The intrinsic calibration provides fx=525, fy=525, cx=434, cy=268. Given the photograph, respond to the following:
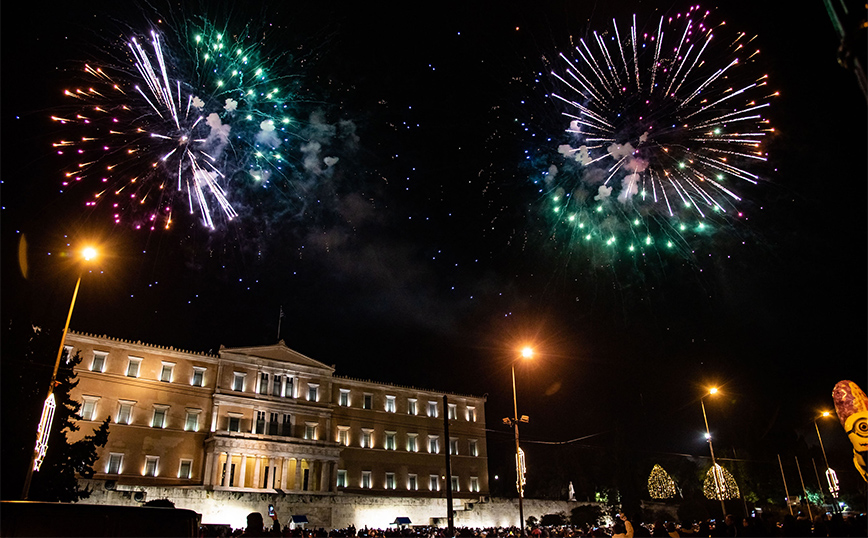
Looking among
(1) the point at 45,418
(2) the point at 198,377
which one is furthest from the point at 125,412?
(1) the point at 45,418

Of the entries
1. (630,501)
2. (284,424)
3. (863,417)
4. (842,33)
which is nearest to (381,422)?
(284,424)

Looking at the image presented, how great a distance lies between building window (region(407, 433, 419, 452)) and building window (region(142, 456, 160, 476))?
20.4 m

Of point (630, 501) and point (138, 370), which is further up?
point (138, 370)

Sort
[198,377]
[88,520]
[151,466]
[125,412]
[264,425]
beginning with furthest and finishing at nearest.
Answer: [264,425]
[198,377]
[125,412]
[151,466]
[88,520]

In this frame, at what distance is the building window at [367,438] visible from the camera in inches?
1797

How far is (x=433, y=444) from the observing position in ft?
161

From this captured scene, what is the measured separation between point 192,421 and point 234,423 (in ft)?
9.98

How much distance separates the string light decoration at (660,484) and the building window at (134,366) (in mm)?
56162

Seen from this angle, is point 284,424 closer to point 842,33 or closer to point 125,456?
point 125,456

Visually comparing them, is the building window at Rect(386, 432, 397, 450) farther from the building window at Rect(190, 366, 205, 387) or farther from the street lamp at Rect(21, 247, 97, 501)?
the street lamp at Rect(21, 247, 97, 501)

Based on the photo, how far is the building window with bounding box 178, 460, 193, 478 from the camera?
36.9 m

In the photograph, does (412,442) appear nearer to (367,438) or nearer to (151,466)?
(367,438)

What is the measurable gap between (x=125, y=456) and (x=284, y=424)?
11.4 meters

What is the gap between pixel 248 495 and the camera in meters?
36.8
